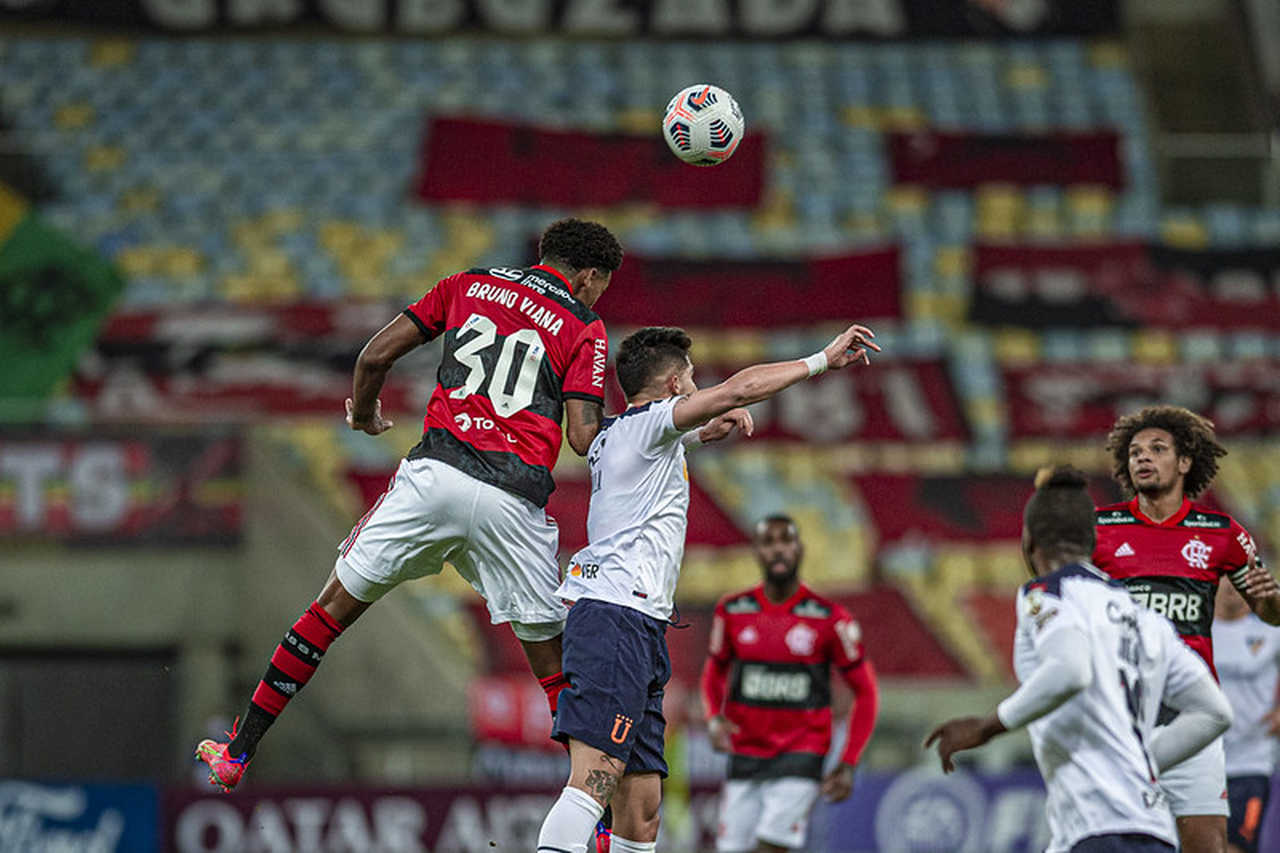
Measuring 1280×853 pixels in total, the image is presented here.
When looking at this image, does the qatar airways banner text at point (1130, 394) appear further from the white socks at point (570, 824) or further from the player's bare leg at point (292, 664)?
the white socks at point (570, 824)

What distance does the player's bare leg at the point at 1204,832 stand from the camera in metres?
7.18

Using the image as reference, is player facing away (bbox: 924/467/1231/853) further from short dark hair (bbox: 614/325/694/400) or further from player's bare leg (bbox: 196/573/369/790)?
player's bare leg (bbox: 196/573/369/790)

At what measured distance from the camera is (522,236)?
20.6 m

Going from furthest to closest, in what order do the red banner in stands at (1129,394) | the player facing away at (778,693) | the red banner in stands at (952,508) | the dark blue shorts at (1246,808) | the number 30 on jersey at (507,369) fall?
the red banner in stands at (1129,394) → the red banner in stands at (952,508) → the player facing away at (778,693) → the dark blue shorts at (1246,808) → the number 30 on jersey at (507,369)

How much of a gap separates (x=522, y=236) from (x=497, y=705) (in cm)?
676

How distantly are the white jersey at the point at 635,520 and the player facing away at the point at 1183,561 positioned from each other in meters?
1.84

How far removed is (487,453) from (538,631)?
0.77 m

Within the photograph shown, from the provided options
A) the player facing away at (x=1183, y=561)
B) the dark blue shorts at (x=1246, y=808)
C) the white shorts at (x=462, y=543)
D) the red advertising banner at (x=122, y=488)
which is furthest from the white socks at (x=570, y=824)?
the red advertising banner at (x=122, y=488)

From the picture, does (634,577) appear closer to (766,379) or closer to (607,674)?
(607,674)

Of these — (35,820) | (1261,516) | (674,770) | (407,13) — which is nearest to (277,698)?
(35,820)

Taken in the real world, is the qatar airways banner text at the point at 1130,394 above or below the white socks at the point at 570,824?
above

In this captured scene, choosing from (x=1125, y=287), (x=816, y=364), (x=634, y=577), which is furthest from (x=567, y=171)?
(x=816, y=364)

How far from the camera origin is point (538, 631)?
22.9 feet

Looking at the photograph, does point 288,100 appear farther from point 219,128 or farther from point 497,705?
point 497,705
